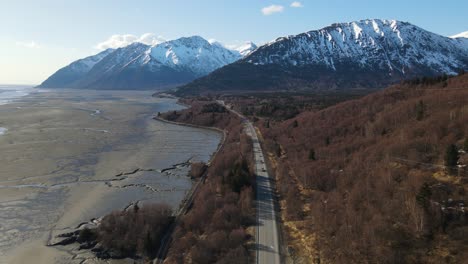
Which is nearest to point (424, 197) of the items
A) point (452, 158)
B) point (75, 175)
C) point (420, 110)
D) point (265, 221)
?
point (452, 158)

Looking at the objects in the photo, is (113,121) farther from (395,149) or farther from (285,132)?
(395,149)

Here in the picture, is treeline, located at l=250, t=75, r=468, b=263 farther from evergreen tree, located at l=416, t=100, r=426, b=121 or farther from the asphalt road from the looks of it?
the asphalt road

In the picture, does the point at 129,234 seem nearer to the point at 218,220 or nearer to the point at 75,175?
the point at 218,220

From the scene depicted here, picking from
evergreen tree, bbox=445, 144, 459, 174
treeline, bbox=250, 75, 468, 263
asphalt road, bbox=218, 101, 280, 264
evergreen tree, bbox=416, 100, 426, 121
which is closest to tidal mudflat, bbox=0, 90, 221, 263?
asphalt road, bbox=218, 101, 280, 264

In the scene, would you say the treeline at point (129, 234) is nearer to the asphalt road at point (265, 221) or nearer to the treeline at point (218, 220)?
the treeline at point (218, 220)

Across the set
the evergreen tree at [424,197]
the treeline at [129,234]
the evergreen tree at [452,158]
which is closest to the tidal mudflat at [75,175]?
the treeline at [129,234]

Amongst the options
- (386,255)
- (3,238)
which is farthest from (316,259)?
(3,238)
